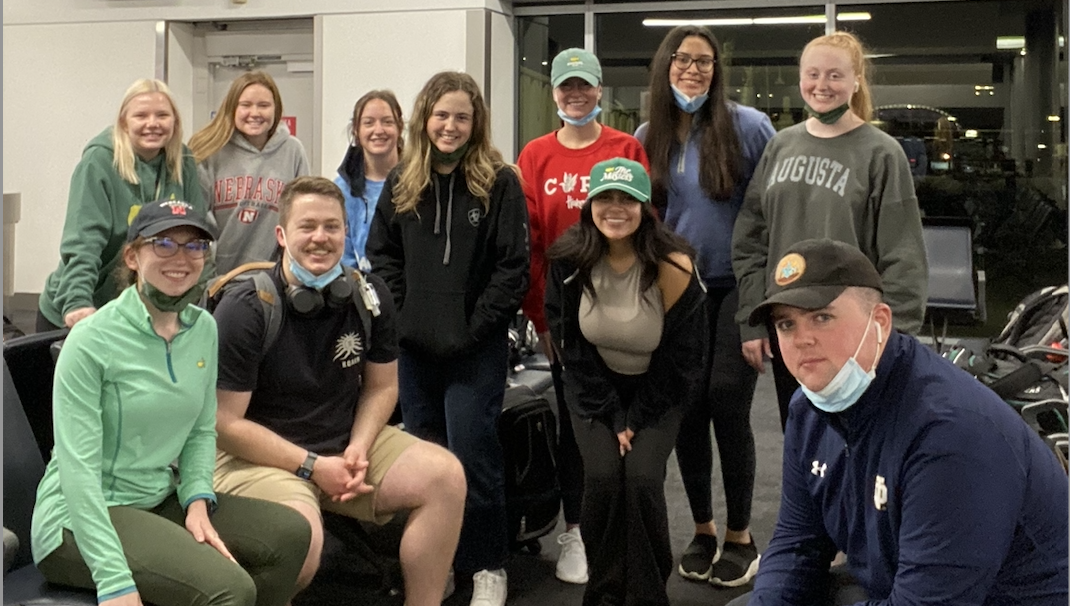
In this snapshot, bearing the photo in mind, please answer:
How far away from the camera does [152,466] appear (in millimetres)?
2426

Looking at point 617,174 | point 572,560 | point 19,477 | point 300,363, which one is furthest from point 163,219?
point 572,560

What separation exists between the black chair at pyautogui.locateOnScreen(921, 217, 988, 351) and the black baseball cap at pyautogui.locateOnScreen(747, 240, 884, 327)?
3.46m

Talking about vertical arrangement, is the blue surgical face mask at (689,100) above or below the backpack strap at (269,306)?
above

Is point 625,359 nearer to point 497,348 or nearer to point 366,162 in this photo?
point 497,348

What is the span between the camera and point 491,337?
10.7 ft

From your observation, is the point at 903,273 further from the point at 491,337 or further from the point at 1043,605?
the point at 1043,605

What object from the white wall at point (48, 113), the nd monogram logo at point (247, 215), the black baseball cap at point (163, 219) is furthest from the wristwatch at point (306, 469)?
the white wall at point (48, 113)

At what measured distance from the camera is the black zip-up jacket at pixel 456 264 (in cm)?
320

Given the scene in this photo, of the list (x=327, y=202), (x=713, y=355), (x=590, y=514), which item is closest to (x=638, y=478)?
(x=590, y=514)

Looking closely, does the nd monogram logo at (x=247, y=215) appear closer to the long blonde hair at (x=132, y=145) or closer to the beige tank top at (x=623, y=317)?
the long blonde hair at (x=132, y=145)

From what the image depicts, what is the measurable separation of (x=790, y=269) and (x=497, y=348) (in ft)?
5.03

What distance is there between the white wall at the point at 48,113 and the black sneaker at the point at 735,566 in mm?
6932

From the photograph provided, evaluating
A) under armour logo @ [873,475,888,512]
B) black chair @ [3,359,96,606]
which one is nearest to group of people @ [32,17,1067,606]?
under armour logo @ [873,475,888,512]

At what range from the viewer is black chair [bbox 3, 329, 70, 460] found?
2643mm
